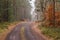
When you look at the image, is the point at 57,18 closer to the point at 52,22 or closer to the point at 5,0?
the point at 52,22

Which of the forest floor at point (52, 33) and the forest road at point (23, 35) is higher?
the forest floor at point (52, 33)

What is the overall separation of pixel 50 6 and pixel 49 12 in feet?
4.40

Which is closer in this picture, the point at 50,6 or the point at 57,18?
the point at 57,18

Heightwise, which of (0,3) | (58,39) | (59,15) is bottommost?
(58,39)

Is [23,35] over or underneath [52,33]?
underneath

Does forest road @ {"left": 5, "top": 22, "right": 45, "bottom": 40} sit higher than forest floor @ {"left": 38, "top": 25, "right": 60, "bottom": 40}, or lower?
lower

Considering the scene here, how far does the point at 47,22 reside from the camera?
1356 inches

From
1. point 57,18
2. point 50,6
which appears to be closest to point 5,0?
point 50,6

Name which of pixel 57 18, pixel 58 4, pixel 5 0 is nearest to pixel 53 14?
pixel 57 18

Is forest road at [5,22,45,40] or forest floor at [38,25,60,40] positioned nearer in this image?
forest floor at [38,25,60,40]

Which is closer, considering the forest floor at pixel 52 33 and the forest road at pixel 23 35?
the forest floor at pixel 52 33

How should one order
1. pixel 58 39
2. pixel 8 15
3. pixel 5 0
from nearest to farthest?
1. pixel 58 39
2. pixel 5 0
3. pixel 8 15

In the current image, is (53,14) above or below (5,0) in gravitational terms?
below

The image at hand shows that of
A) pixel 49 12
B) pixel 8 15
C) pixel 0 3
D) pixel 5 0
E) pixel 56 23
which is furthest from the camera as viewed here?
pixel 8 15
